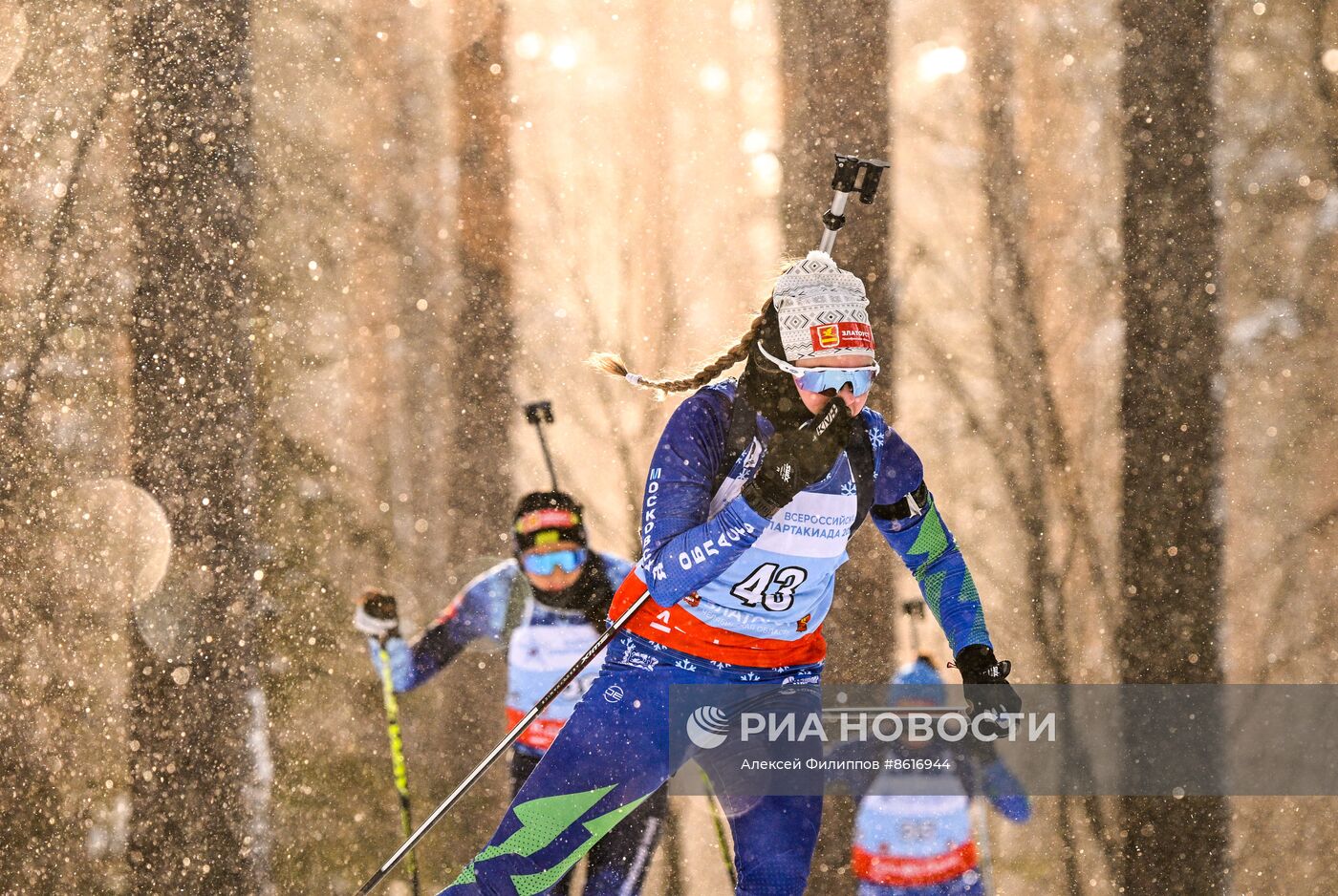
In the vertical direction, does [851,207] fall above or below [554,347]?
above

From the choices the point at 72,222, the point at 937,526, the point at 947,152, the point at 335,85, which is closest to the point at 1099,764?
the point at 937,526

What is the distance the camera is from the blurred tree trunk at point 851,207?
3.76m

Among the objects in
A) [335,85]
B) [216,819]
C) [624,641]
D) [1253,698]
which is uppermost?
[335,85]

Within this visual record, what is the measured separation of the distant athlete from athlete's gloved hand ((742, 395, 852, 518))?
193 cm

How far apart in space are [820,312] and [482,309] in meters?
2.10

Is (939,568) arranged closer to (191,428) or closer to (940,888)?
(940,888)

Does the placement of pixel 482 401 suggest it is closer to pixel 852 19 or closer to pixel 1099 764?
pixel 852 19

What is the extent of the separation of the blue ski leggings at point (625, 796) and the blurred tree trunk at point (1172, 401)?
2.03m

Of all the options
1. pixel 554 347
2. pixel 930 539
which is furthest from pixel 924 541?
pixel 554 347

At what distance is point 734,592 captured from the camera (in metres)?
2.18

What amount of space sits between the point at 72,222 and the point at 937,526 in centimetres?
334

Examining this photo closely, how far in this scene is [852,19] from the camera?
3799 millimetres

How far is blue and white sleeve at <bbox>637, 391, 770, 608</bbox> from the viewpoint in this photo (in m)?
1.99

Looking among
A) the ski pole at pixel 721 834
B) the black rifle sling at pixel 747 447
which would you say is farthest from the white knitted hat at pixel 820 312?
the ski pole at pixel 721 834
